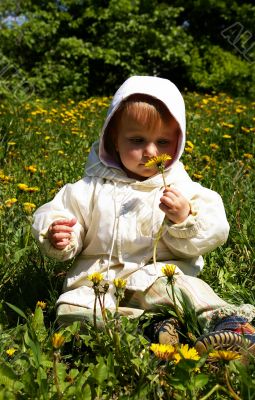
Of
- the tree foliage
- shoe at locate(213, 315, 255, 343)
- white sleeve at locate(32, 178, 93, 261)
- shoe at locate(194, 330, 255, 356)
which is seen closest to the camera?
shoe at locate(194, 330, 255, 356)

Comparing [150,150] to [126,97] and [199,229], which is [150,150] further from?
[199,229]

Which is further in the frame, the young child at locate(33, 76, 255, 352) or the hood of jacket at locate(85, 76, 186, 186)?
the hood of jacket at locate(85, 76, 186, 186)

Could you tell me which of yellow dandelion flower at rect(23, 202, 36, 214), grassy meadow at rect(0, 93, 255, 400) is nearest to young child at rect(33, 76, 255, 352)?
grassy meadow at rect(0, 93, 255, 400)

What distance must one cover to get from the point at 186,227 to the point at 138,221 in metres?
0.21

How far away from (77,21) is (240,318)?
10.1m

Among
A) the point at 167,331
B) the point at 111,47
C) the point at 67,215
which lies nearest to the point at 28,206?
the point at 67,215

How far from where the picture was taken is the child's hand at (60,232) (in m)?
1.86

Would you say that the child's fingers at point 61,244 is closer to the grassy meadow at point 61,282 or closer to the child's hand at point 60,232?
the child's hand at point 60,232

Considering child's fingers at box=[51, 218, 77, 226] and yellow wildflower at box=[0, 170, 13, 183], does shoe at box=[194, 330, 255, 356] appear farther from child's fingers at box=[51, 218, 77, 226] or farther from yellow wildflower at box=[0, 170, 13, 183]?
yellow wildflower at box=[0, 170, 13, 183]

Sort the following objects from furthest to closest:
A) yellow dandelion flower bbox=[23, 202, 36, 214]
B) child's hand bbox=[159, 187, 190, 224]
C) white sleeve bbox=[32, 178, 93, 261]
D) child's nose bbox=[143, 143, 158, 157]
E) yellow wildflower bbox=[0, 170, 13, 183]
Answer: yellow wildflower bbox=[0, 170, 13, 183] < yellow dandelion flower bbox=[23, 202, 36, 214] < child's nose bbox=[143, 143, 158, 157] < white sleeve bbox=[32, 178, 93, 261] < child's hand bbox=[159, 187, 190, 224]

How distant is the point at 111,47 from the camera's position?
434 inches

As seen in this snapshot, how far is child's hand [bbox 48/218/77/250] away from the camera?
1857 millimetres

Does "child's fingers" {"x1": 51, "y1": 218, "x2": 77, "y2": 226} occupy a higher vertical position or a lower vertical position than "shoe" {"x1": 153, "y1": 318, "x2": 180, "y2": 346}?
higher

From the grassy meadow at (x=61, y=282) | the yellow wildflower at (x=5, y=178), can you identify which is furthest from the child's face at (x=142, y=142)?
the yellow wildflower at (x=5, y=178)
